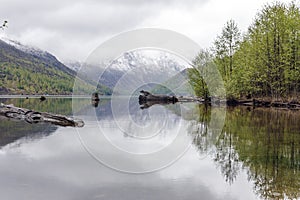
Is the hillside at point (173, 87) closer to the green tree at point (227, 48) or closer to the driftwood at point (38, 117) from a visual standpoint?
the green tree at point (227, 48)

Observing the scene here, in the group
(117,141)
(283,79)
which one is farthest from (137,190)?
(283,79)

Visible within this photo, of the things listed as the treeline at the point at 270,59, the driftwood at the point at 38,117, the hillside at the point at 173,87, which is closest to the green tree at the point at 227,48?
the treeline at the point at 270,59

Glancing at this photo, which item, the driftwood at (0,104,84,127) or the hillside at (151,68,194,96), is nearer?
the driftwood at (0,104,84,127)

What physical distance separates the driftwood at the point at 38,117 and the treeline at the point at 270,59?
1175 inches

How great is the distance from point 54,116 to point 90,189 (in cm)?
2085

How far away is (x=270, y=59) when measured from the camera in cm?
4812

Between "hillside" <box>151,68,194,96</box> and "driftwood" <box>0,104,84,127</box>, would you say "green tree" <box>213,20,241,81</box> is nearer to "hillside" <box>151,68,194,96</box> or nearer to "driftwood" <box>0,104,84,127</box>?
"hillside" <box>151,68,194,96</box>

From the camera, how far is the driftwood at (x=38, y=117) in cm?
2675

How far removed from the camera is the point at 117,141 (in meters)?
17.8

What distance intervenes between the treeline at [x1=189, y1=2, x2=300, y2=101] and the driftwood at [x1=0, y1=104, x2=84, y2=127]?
2985cm

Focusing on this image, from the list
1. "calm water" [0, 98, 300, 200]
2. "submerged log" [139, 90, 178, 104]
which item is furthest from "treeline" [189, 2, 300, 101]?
"calm water" [0, 98, 300, 200]

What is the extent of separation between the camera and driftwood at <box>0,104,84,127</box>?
26745 mm

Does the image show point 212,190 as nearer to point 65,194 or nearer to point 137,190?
point 137,190

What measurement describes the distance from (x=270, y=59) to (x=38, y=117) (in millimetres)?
32781
